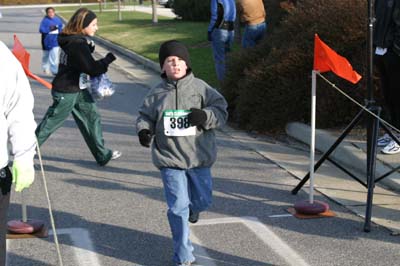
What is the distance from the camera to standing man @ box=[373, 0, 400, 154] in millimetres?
6164

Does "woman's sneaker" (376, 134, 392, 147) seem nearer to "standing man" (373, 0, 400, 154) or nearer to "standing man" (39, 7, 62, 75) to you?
"standing man" (373, 0, 400, 154)

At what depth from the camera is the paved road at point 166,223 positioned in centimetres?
491

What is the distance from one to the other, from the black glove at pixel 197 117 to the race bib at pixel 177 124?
0.06 m

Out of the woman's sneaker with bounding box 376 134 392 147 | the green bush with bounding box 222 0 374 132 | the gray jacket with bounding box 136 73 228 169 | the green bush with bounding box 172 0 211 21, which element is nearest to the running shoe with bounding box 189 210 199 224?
the gray jacket with bounding box 136 73 228 169

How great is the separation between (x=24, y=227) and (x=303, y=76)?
4.66m

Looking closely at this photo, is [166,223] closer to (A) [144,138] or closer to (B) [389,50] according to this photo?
(A) [144,138]

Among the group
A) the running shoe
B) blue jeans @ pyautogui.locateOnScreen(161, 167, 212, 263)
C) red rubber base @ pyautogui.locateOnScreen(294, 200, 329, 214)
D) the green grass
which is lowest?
the green grass

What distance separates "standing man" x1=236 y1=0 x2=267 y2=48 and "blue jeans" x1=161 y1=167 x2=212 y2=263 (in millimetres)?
7314

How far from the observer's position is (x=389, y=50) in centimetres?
646

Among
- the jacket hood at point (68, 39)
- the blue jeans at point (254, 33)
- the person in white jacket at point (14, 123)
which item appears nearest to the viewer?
the person in white jacket at point (14, 123)

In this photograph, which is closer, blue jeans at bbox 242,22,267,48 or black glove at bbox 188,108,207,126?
black glove at bbox 188,108,207,126

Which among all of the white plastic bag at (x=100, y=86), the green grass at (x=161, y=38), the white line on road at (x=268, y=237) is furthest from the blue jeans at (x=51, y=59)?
the white line on road at (x=268, y=237)

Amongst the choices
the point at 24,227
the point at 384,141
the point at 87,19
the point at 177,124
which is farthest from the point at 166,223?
the point at 384,141

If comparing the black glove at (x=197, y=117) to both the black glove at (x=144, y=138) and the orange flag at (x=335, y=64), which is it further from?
the orange flag at (x=335, y=64)
